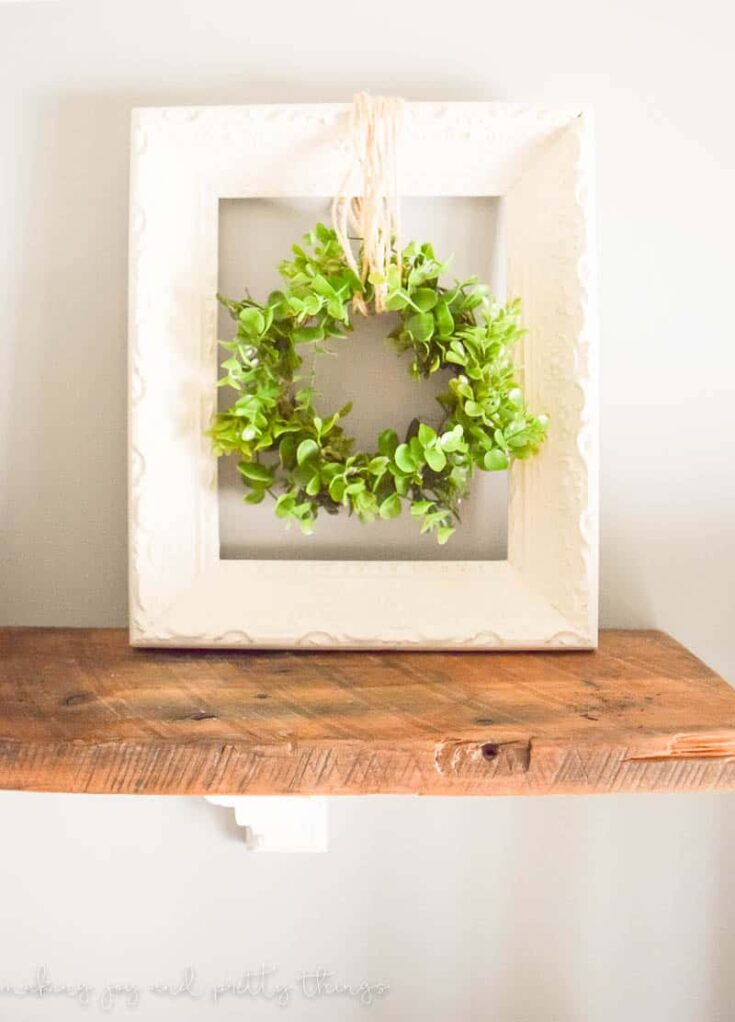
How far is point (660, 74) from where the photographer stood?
33.3 inches

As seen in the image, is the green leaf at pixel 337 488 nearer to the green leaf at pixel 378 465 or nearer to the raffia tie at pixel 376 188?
the green leaf at pixel 378 465

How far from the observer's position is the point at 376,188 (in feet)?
2.52

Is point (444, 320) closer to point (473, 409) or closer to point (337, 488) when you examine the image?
point (473, 409)

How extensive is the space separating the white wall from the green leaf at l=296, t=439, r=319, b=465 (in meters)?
0.23

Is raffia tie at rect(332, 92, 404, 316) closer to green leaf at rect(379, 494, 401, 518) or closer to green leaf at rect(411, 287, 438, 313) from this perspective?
green leaf at rect(411, 287, 438, 313)

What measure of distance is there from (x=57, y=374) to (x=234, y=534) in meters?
0.27

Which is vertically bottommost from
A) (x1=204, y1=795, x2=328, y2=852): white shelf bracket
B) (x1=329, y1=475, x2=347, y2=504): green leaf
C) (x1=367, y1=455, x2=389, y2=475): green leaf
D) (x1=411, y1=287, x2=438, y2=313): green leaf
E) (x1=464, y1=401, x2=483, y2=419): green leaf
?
(x1=204, y1=795, x2=328, y2=852): white shelf bracket

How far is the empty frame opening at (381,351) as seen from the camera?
33.3 inches

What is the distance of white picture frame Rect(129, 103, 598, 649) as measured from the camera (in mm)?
789

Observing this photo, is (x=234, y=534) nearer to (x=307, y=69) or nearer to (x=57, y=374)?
(x=57, y=374)

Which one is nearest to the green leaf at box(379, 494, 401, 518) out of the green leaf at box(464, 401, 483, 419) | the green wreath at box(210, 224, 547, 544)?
the green wreath at box(210, 224, 547, 544)

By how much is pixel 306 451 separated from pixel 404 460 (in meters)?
0.10

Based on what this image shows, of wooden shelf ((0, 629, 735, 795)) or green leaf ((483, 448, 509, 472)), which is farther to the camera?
green leaf ((483, 448, 509, 472))

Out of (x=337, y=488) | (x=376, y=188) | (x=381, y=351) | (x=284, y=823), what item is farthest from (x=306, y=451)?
(x=284, y=823)
